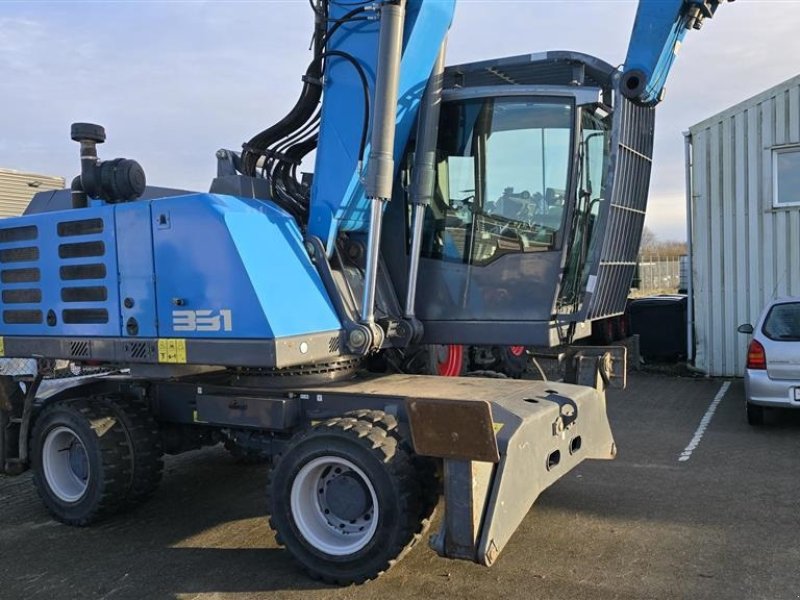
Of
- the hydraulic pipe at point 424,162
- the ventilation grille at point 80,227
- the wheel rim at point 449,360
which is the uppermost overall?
the hydraulic pipe at point 424,162

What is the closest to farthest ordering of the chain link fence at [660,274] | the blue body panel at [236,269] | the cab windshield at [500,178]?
the blue body panel at [236,269], the cab windshield at [500,178], the chain link fence at [660,274]

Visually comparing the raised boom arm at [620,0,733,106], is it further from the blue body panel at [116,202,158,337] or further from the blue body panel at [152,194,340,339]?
the blue body panel at [116,202,158,337]

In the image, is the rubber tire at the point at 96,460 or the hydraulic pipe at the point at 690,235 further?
the hydraulic pipe at the point at 690,235

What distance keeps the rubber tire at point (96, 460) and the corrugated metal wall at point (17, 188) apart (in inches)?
265

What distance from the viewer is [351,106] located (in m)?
5.16

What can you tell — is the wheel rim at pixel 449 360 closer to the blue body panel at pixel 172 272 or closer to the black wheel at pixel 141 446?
the blue body panel at pixel 172 272

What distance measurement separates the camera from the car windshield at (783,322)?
8.16 m

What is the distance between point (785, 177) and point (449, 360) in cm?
785

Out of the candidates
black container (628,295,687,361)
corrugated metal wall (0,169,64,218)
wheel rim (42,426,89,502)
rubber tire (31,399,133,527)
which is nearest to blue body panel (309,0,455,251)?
rubber tire (31,399,133,527)

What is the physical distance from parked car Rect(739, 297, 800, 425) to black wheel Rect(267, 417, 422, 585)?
17.8 ft

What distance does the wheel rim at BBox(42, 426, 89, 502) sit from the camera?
19.0ft

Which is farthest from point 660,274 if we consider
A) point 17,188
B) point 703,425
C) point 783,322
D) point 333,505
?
point 333,505

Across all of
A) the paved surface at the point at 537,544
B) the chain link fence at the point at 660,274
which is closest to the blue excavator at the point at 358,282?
the paved surface at the point at 537,544

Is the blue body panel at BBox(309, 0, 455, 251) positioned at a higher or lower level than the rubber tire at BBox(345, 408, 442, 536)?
higher
